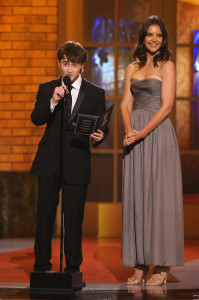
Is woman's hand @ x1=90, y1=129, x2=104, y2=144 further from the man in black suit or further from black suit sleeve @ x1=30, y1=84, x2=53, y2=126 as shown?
black suit sleeve @ x1=30, y1=84, x2=53, y2=126

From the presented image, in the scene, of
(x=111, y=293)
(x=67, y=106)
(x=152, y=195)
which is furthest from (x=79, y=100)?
(x=111, y=293)

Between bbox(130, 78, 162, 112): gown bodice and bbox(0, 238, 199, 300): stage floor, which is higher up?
bbox(130, 78, 162, 112): gown bodice

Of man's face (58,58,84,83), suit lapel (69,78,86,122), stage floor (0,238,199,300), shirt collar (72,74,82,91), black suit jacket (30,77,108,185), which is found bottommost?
stage floor (0,238,199,300)

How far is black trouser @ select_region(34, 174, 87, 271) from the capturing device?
462 cm

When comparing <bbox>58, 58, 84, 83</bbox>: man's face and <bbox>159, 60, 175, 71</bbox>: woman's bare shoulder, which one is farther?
<bbox>159, 60, 175, 71</bbox>: woman's bare shoulder

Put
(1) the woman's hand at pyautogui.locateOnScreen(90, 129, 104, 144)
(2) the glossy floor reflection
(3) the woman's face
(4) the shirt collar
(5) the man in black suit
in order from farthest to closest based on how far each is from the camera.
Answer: (3) the woman's face
(4) the shirt collar
(5) the man in black suit
(1) the woman's hand at pyautogui.locateOnScreen(90, 129, 104, 144)
(2) the glossy floor reflection

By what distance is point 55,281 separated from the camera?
4.44 meters

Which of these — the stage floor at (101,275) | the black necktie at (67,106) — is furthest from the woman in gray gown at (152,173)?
the black necktie at (67,106)

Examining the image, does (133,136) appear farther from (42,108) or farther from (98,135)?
(42,108)

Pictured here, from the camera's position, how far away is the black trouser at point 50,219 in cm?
462

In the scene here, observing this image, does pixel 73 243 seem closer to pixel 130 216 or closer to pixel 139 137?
pixel 130 216

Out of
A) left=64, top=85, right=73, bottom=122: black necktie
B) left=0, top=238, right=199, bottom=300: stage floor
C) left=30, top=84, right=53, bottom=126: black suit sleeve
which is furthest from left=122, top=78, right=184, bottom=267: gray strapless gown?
left=30, top=84, right=53, bottom=126: black suit sleeve

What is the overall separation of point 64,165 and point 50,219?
364mm

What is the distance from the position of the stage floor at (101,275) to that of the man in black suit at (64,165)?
0.26m
